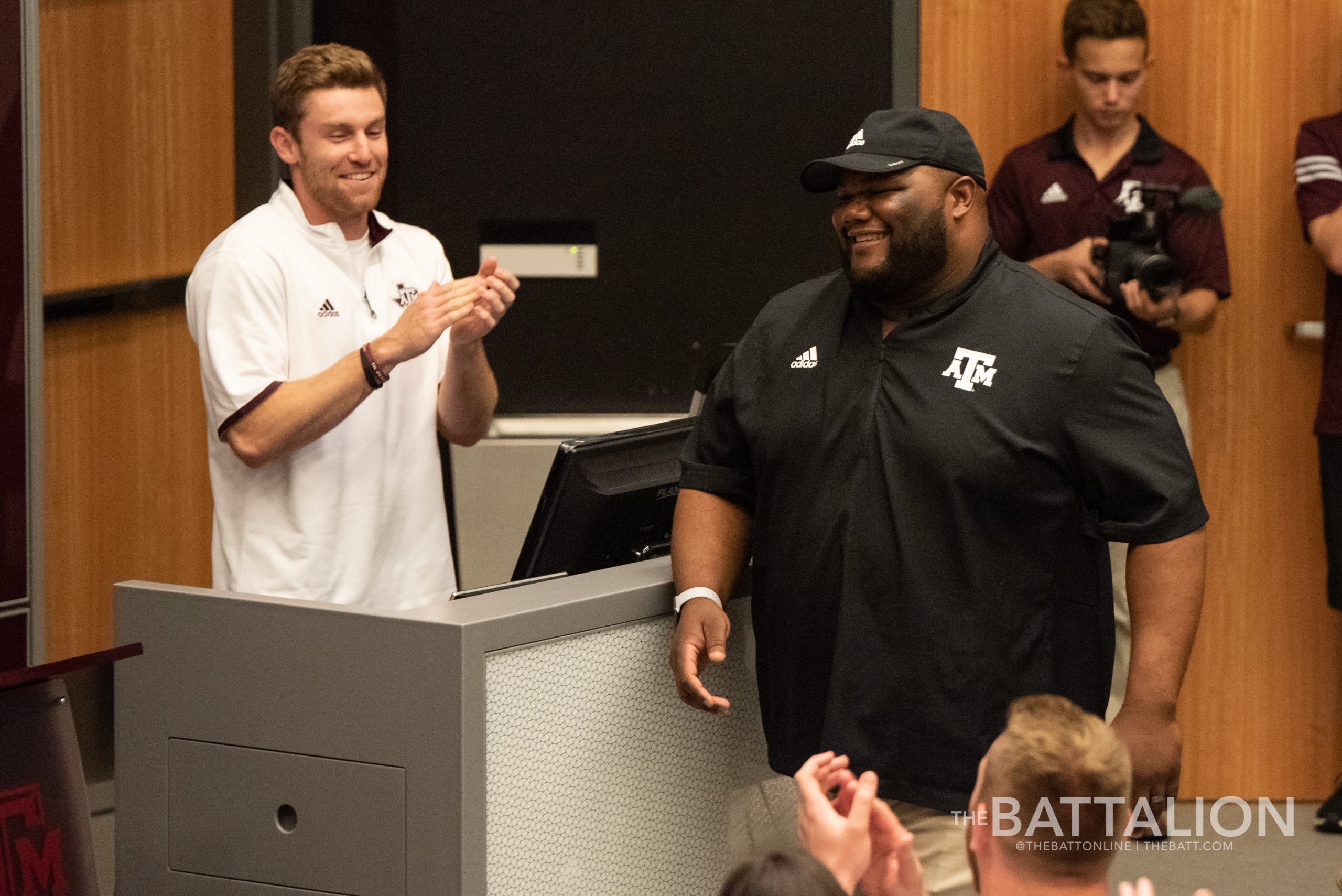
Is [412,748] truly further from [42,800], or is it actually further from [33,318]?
[33,318]

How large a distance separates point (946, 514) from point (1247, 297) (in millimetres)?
2446

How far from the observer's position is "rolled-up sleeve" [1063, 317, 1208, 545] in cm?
203

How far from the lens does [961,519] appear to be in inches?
81.0

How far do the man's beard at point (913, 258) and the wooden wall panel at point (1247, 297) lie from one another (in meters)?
2.21

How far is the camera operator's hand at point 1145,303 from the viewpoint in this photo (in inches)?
149

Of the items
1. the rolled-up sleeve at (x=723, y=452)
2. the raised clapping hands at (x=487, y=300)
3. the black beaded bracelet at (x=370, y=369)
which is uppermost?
the raised clapping hands at (x=487, y=300)

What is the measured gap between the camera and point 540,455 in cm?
436

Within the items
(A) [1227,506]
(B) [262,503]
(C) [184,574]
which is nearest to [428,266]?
(B) [262,503]

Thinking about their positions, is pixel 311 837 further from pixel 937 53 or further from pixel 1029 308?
pixel 937 53

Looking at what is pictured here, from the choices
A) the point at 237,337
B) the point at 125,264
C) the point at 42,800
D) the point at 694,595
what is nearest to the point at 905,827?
the point at 694,595

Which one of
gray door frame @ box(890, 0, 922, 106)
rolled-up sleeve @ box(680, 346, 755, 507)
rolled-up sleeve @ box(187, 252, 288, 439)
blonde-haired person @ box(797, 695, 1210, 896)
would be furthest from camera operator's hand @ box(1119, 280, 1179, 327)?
blonde-haired person @ box(797, 695, 1210, 896)

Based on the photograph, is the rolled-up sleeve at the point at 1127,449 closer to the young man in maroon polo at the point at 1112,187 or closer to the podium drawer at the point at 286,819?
the podium drawer at the point at 286,819

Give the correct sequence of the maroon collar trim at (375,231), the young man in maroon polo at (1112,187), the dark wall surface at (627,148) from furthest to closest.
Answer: the dark wall surface at (627,148), the young man in maroon polo at (1112,187), the maroon collar trim at (375,231)

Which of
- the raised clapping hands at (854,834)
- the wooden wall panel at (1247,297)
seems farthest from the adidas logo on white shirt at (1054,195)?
the raised clapping hands at (854,834)
